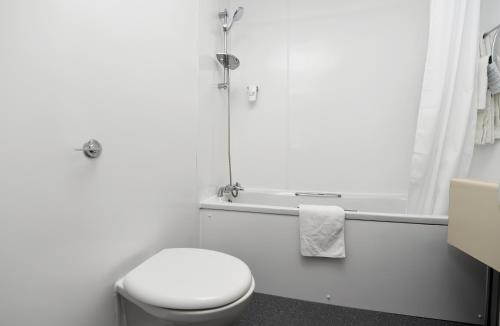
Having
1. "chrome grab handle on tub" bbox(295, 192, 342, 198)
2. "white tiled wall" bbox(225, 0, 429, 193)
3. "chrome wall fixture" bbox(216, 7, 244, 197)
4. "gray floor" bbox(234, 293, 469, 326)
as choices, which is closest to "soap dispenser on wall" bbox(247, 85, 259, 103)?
"white tiled wall" bbox(225, 0, 429, 193)

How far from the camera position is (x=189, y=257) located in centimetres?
92

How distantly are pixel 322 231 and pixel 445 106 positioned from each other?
958 millimetres

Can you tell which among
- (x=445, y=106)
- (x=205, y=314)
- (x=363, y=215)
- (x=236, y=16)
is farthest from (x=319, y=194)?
(x=236, y=16)

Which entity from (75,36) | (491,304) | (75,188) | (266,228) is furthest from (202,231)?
(491,304)

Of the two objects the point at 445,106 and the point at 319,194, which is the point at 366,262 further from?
the point at 445,106

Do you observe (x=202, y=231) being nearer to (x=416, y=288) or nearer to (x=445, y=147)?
(x=416, y=288)

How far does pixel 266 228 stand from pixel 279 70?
127 centimetres

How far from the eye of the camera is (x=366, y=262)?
120 cm

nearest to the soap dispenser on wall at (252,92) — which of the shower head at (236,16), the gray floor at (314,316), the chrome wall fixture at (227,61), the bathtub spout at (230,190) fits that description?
the chrome wall fixture at (227,61)

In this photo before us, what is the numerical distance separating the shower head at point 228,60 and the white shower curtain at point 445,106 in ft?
3.90

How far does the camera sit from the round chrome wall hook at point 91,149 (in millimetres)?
729

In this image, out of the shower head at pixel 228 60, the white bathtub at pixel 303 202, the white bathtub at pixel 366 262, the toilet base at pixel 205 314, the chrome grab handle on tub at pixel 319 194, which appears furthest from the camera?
the chrome grab handle on tub at pixel 319 194

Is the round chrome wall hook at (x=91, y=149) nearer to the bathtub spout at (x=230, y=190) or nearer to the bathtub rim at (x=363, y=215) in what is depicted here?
the bathtub rim at (x=363, y=215)

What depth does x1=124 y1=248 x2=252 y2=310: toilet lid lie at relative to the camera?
0.66m
